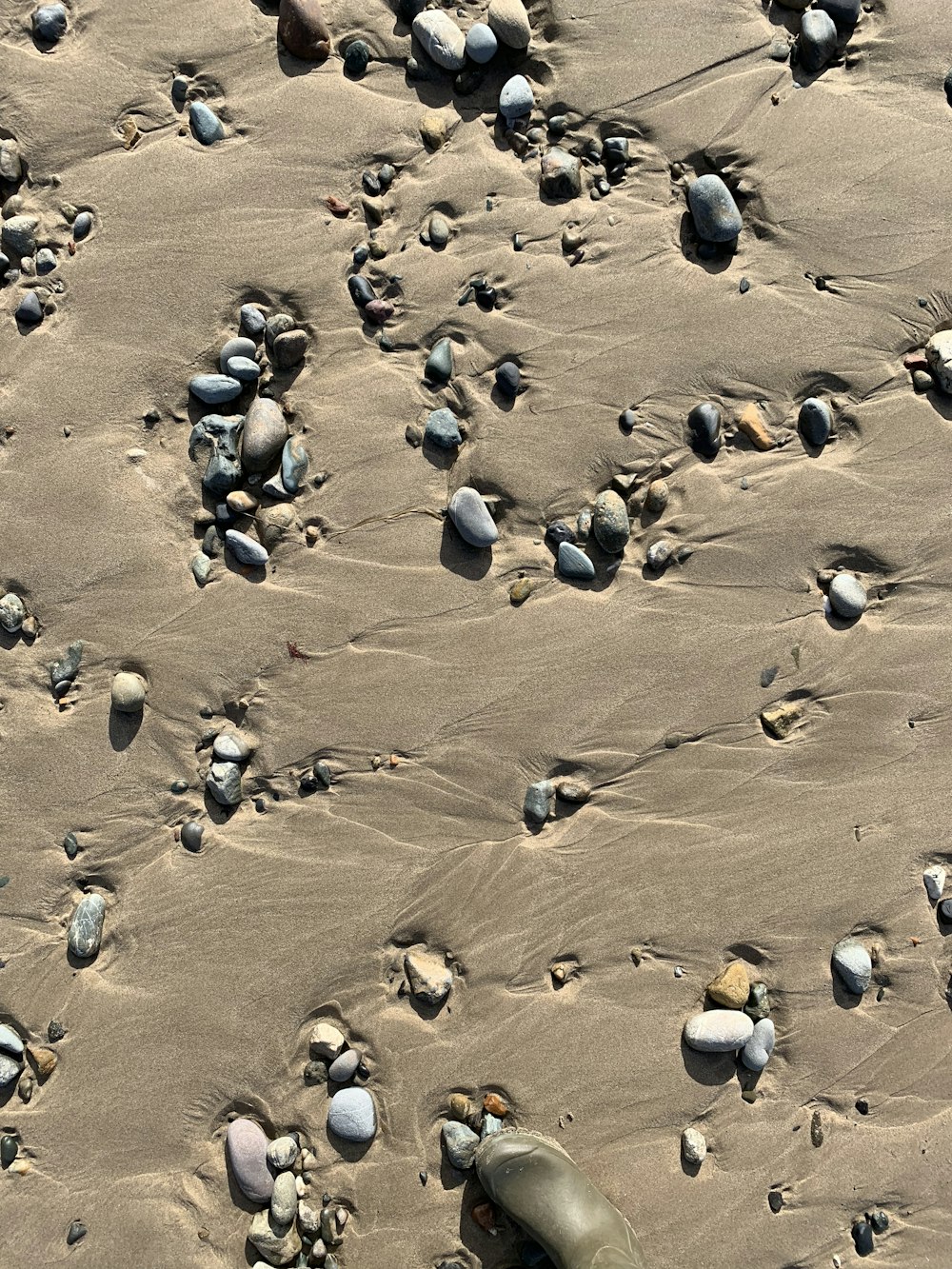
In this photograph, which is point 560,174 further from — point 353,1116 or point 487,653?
point 353,1116

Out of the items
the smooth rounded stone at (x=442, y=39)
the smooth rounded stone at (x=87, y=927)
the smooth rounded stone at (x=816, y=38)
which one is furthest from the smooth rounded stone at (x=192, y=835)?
the smooth rounded stone at (x=816, y=38)

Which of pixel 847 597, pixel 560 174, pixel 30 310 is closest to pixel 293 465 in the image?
pixel 30 310

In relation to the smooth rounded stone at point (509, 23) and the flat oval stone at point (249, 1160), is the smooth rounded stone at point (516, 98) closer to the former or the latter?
the smooth rounded stone at point (509, 23)

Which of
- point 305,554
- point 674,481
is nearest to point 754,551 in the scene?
point 674,481

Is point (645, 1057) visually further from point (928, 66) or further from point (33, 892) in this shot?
point (928, 66)

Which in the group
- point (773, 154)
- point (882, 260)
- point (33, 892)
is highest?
point (773, 154)

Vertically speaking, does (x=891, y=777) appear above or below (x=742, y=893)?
above

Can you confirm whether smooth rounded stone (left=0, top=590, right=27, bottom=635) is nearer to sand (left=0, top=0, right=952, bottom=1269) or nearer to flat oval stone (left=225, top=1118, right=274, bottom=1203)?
sand (left=0, top=0, right=952, bottom=1269)
